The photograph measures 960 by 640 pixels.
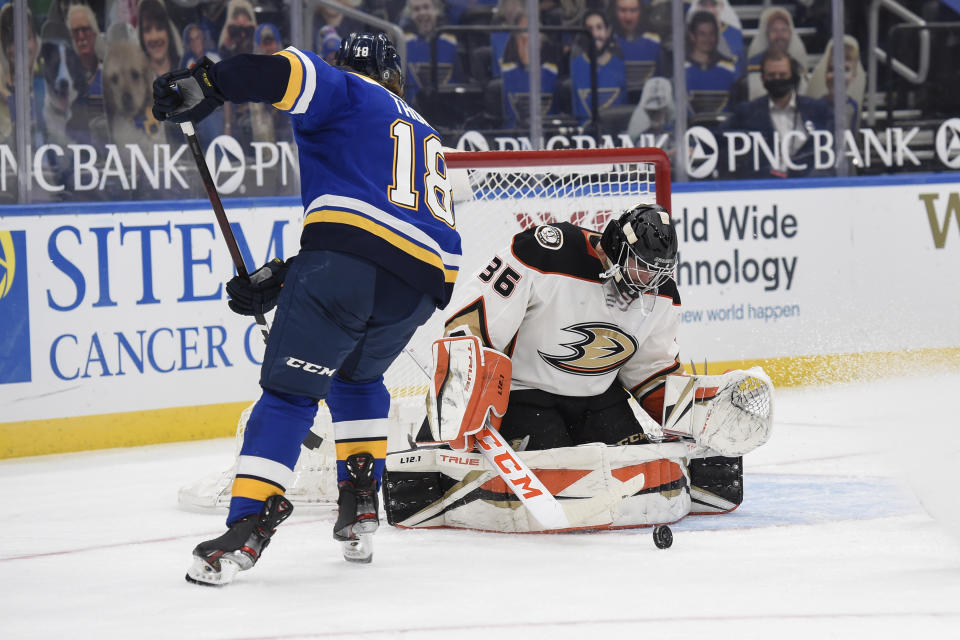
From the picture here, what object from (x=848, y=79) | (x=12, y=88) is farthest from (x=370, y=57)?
(x=848, y=79)

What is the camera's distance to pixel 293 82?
2.33 m

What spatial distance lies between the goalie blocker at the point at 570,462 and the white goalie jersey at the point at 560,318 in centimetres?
11

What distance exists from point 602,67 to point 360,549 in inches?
137

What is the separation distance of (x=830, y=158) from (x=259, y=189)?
261 centimetres

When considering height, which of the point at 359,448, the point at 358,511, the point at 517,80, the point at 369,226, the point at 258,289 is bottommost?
the point at 358,511

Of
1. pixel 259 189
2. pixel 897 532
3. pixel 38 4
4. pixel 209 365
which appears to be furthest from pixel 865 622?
pixel 38 4

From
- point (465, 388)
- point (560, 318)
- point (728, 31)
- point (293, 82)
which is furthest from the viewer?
point (728, 31)

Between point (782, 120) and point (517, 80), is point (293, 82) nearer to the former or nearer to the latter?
point (517, 80)

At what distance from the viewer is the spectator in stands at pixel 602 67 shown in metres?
5.57

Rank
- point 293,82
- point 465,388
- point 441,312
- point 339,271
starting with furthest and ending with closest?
point 441,312
point 465,388
point 339,271
point 293,82

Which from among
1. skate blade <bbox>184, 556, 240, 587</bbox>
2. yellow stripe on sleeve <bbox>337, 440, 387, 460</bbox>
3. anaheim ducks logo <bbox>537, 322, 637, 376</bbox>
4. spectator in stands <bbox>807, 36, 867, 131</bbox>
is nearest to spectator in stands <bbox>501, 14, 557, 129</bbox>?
spectator in stands <bbox>807, 36, 867, 131</bbox>

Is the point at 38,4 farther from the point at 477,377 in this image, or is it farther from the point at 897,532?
the point at 897,532

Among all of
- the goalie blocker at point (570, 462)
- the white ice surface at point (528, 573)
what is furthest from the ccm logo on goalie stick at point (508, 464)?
the white ice surface at point (528, 573)

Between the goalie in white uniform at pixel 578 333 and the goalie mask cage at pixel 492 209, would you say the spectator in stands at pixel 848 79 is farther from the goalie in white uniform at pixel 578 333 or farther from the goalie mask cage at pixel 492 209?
the goalie in white uniform at pixel 578 333
